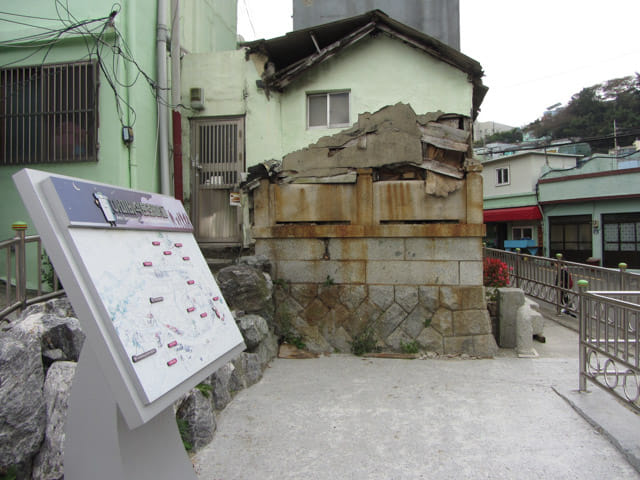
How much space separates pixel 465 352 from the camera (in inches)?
233

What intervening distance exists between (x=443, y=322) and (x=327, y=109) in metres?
4.51

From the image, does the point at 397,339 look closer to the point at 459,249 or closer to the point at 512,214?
the point at 459,249

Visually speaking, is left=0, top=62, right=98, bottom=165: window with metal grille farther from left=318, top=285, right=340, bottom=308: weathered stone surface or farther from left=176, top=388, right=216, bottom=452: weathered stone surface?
left=176, top=388, right=216, bottom=452: weathered stone surface

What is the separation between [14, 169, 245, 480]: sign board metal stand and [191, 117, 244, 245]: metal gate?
535cm

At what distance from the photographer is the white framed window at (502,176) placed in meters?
25.5

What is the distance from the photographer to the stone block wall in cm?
593

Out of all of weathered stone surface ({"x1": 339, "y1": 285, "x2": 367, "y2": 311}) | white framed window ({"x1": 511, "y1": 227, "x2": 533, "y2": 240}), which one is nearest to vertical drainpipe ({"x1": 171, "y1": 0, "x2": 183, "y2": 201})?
weathered stone surface ({"x1": 339, "y1": 285, "x2": 367, "y2": 311})

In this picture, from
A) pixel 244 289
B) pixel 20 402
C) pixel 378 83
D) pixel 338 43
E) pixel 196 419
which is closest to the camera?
pixel 20 402

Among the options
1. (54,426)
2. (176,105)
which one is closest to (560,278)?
(176,105)

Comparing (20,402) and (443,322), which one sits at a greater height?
(20,402)

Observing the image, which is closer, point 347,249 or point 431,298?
point 431,298

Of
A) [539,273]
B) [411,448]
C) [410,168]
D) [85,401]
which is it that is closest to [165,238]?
[85,401]

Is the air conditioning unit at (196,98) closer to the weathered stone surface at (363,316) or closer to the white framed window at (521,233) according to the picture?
the weathered stone surface at (363,316)

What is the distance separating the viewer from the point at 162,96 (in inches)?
294
